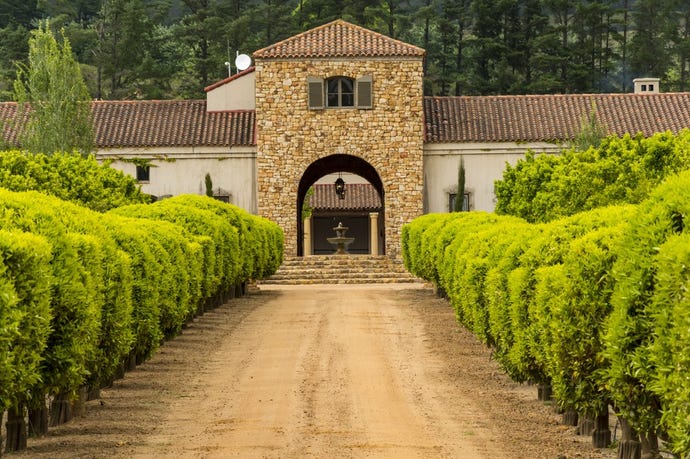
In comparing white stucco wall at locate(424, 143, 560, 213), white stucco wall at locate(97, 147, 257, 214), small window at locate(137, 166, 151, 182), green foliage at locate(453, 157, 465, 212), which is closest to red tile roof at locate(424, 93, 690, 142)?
white stucco wall at locate(424, 143, 560, 213)

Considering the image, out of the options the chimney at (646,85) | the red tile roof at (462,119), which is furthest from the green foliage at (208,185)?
the chimney at (646,85)

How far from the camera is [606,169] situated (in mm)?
29297

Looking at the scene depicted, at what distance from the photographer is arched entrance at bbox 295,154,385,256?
4747 centimetres

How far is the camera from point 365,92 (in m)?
45.4

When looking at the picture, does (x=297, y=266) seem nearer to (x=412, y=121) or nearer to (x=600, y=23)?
(x=412, y=121)

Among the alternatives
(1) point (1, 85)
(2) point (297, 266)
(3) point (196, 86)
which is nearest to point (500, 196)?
(2) point (297, 266)

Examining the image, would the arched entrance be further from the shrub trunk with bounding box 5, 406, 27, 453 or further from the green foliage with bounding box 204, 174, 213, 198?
the shrub trunk with bounding box 5, 406, 27, 453

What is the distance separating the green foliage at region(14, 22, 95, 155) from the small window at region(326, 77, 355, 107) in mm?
8601

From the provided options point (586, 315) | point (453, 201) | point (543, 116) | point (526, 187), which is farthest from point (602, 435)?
point (543, 116)

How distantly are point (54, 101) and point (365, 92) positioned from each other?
35.6ft

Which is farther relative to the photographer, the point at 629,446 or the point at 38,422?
the point at 38,422

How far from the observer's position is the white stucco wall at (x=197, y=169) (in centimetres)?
4684

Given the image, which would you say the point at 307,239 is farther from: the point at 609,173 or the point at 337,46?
the point at 609,173

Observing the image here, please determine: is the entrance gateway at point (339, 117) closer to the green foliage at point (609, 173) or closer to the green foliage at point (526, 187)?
the green foliage at point (526, 187)
